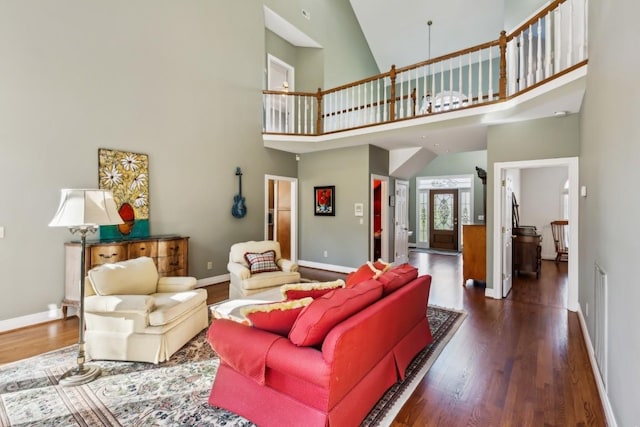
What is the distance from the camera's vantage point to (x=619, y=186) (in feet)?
5.70

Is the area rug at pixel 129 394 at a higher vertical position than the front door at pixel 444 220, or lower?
lower

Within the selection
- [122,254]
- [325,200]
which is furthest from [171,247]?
[325,200]

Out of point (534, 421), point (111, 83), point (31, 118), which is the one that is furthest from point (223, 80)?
point (534, 421)

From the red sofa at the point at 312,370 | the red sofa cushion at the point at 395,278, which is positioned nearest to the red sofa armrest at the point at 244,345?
the red sofa at the point at 312,370

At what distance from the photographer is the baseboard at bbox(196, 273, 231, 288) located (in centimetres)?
523

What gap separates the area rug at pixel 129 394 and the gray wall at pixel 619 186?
4.08 ft

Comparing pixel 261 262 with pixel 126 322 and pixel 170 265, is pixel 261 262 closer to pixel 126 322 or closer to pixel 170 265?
pixel 170 265

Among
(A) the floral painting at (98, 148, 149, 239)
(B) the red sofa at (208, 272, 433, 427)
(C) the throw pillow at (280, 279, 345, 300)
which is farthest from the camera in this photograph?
(A) the floral painting at (98, 148, 149, 239)

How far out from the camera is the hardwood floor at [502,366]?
2012 mm

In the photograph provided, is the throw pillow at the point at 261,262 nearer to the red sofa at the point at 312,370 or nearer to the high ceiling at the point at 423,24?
the red sofa at the point at 312,370

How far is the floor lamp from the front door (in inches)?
365

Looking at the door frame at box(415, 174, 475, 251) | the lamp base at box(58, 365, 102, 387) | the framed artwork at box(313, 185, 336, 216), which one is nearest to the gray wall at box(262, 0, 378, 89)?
Answer: the framed artwork at box(313, 185, 336, 216)

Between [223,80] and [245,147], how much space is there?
1228 millimetres

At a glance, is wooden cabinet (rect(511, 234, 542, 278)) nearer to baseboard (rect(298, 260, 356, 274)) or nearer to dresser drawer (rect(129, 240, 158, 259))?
baseboard (rect(298, 260, 356, 274))
